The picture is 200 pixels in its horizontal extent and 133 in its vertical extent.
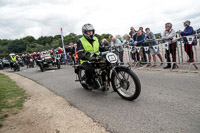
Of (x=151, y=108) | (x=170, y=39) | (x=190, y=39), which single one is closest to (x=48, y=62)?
(x=170, y=39)

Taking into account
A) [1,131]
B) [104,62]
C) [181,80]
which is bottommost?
[1,131]

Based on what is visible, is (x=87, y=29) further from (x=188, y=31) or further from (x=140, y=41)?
(x=140, y=41)

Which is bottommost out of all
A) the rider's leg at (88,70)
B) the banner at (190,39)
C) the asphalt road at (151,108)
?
the asphalt road at (151,108)

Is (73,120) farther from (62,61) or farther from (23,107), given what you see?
(62,61)

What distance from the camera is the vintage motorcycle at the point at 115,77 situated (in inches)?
141

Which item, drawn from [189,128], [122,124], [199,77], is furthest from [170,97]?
[199,77]

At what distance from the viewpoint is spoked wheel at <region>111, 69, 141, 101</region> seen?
3.49m

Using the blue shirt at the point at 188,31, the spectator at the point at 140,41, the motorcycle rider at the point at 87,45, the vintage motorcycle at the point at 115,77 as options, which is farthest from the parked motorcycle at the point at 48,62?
the blue shirt at the point at 188,31

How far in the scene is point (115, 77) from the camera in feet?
12.9

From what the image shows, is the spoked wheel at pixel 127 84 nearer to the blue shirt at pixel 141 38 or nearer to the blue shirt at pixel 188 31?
the blue shirt at pixel 188 31

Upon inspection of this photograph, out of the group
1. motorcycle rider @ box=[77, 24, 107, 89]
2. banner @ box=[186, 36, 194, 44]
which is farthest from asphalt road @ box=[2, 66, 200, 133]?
banner @ box=[186, 36, 194, 44]

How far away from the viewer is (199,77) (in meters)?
5.01

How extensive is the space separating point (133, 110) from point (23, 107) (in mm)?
3044

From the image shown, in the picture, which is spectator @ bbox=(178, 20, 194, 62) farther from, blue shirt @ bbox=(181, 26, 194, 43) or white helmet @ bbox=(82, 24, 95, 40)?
white helmet @ bbox=(82, 24, 95, 40)
